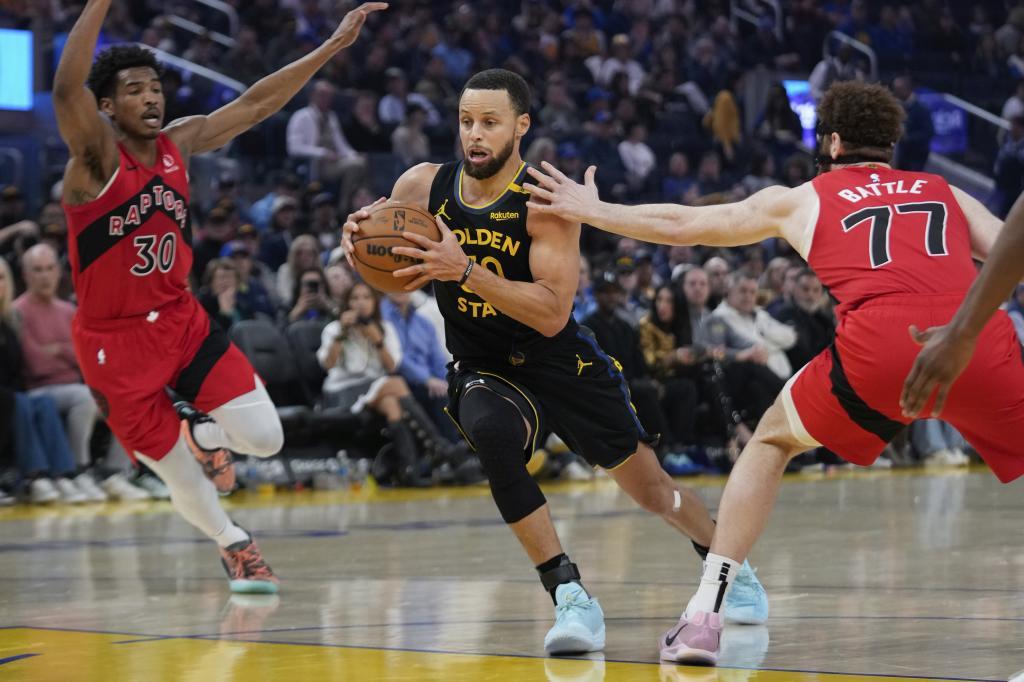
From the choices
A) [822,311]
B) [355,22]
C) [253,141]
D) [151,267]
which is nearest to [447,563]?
[151,267]

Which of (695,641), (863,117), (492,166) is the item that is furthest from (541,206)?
(695,641)

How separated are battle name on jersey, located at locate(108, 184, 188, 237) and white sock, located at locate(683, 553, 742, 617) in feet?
9.72

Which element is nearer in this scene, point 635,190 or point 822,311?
point 822,311

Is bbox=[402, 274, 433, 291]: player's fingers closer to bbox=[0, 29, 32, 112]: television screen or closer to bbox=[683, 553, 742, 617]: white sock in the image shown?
bbox=[683, 553, 742, 617]: white sock

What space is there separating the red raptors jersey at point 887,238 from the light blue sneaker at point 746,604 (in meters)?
1.21

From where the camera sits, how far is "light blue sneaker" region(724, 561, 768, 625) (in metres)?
5.31

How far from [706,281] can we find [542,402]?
8725 mm

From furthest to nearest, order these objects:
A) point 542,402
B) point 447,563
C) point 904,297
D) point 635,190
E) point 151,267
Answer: point 635,190 → point 447,563 → point 151,267 → point 542,402 → point 904,297

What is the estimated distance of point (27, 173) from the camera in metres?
14.4

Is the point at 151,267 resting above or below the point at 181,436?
above

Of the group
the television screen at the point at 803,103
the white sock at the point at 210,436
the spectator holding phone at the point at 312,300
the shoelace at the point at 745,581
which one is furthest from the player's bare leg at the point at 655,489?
the television screen at the point at 803,103

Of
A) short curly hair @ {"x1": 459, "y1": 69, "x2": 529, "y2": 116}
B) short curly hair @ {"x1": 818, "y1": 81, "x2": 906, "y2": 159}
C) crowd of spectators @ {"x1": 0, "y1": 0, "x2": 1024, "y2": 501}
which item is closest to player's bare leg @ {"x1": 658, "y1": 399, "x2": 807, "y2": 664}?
short curly hair @ {"x1": 818, "y1": 81, "x2": 906, "y2": 159}

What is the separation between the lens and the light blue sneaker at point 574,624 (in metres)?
4.71

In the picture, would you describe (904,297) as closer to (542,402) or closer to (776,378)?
(542,402)
